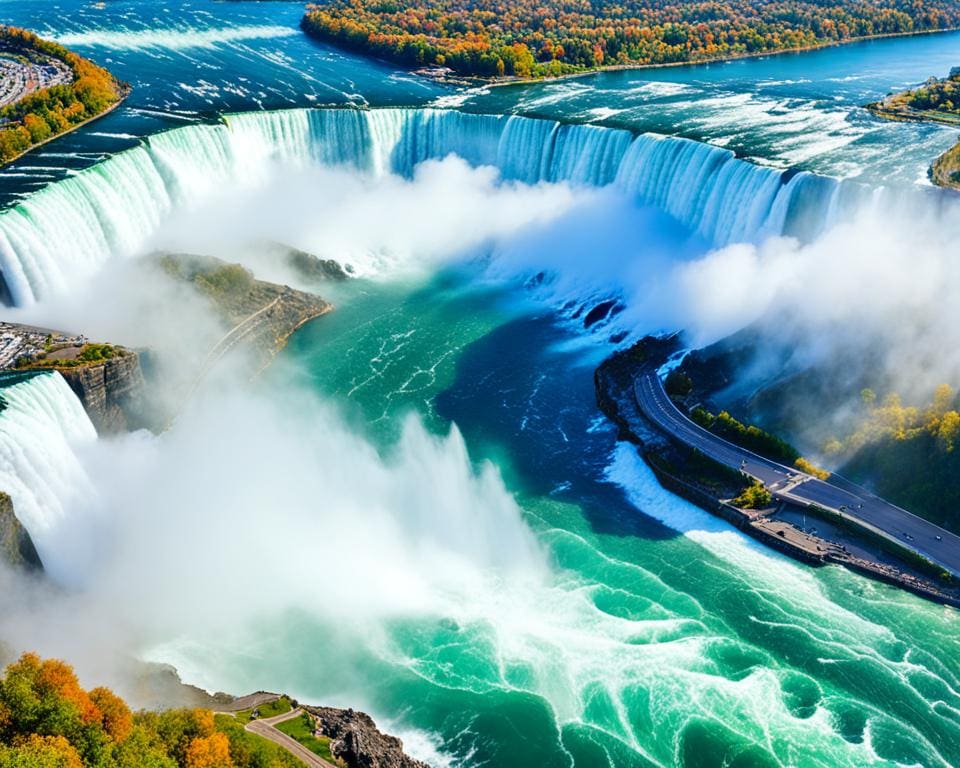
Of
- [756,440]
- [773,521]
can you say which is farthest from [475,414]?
[773,521]

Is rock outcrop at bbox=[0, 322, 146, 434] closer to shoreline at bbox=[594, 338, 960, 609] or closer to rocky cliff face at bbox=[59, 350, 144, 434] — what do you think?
rocky cliff face at bbox=[59, 350, 144, 434]

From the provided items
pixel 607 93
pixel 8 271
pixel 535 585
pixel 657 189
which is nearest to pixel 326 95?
pixel 607 93

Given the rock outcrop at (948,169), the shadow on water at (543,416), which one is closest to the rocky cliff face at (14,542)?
the shadow on water at (543,416)

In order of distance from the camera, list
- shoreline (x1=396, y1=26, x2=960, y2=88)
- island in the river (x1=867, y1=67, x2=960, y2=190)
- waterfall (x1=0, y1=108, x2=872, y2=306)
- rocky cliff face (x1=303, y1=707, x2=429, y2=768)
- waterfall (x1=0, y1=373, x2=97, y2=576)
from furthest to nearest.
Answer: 1. shoreline (x1=396, y1=26, x2=960, y2=88)
2. island in the river (x1=867, y1=67, x2=960, y2=190)
3. waterfall (x1=0, y1=108, x2=872, y2=306)
4. waterfall (x1=0, y1=373, x2=97, y2=576)
5. rocky cliff face (x1=303, y1=707, x2=429, y2=768)

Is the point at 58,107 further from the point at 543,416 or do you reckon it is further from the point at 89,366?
the point at 543,416

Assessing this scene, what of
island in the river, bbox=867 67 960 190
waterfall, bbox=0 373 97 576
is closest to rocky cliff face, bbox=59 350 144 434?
waterfall, bbox=0 373 97 576

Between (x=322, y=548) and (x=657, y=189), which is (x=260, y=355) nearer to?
(x=322, y=548)
